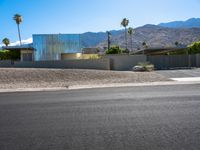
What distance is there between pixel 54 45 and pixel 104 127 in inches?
2101

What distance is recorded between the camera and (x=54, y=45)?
6156 cm

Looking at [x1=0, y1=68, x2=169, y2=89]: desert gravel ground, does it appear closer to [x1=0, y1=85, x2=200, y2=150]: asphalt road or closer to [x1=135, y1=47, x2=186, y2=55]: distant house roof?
[x1=0, y1=85, x2=200, y2=150]: asphalt road

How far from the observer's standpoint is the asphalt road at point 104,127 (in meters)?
7.44

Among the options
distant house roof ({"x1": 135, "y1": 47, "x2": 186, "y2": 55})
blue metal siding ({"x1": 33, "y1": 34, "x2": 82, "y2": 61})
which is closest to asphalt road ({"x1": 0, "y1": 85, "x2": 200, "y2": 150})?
blue metal siding ({"x1": 33, "y1": 34, "x2": 82, "y2": 61})

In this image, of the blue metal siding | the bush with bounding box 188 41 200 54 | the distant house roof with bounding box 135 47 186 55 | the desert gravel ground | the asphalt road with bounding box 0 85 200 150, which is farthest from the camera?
the bush with bounding box 188 41 200 54

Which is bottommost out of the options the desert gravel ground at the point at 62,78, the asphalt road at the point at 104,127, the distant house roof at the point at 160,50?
the asphalt road at the point at 104,127

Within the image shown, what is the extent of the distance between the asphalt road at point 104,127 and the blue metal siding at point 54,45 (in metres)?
48.1

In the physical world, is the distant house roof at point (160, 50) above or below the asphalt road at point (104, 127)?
above

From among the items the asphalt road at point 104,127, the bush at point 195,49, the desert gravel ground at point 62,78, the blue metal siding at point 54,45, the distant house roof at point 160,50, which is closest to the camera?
the asphalt road at point 104,127

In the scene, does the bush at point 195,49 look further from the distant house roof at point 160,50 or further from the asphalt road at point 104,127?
the asphalt road at point 104,127

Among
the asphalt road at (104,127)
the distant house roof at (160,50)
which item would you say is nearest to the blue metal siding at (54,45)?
the distant house roof at (160,50)

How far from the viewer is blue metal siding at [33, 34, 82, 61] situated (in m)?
61.0

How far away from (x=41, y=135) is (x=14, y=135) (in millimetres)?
671

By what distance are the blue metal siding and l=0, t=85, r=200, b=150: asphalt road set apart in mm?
48141
